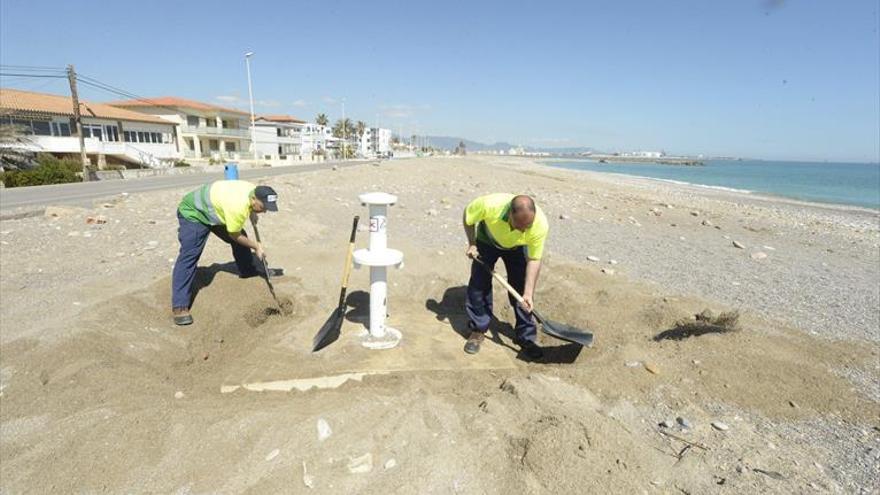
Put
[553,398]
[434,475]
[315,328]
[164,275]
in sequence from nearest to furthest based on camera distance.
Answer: [434,475] → [553,398] → [315,328] → [164,275]

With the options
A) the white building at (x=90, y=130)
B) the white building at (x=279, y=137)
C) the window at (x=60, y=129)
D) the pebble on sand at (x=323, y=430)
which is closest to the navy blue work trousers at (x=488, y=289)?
the pebble on sand at (x=323, y=430)

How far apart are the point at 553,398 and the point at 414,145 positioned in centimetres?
15985

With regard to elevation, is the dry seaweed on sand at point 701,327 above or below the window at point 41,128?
below

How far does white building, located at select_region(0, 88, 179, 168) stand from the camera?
27547 millimetres

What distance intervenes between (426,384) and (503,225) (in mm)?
1486

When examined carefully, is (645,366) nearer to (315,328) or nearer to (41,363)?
(315,328)

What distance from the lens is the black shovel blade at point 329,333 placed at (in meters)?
3.80

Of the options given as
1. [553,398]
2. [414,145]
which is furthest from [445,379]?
[414,145]

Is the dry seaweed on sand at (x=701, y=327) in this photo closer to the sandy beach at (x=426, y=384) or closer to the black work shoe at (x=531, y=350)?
the sandy beach at (x=426, y=384)

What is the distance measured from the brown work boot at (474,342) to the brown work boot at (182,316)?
2.77m

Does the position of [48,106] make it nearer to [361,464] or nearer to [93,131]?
[93,131]

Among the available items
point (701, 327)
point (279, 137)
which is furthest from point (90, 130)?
point (701, 327)

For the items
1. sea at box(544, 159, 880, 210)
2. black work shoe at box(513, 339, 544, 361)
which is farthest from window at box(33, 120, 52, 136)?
sea at box(544, 159, 880, 210)

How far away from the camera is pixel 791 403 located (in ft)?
9.95
